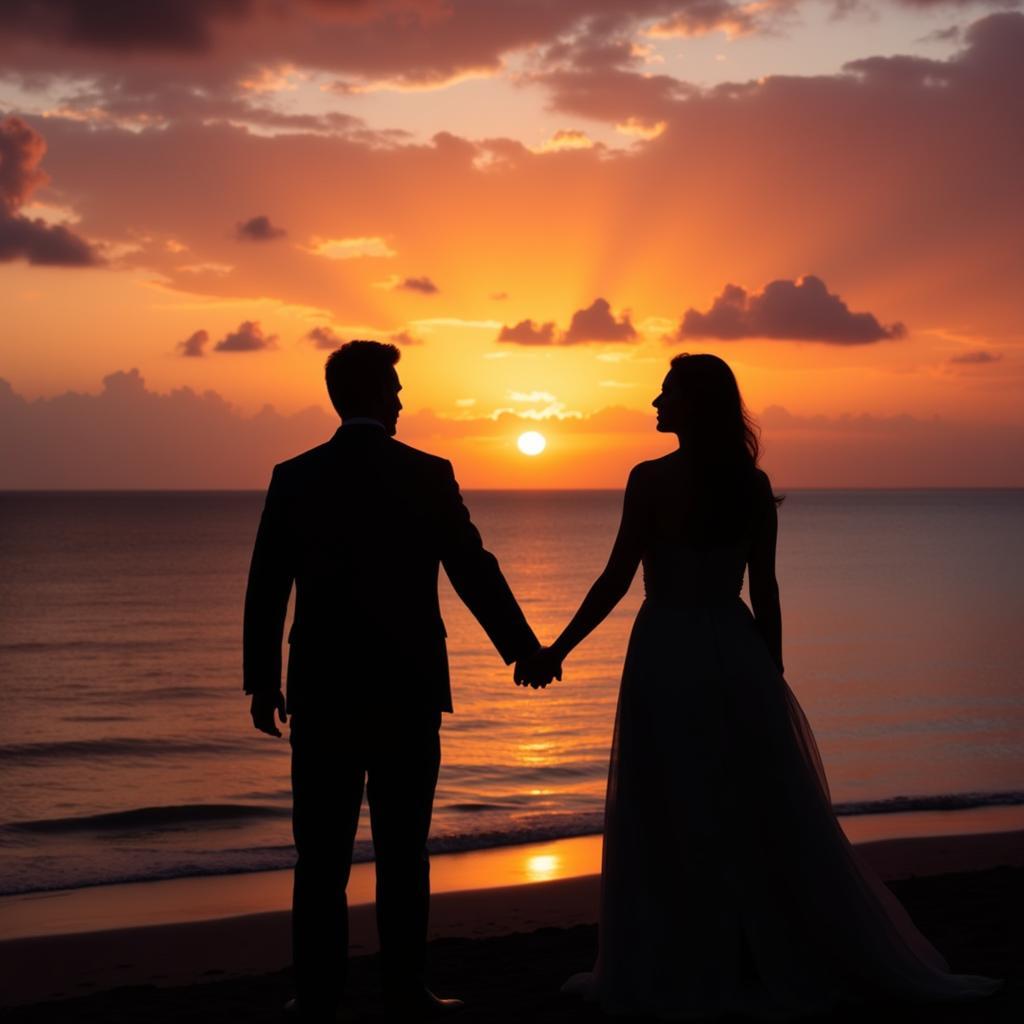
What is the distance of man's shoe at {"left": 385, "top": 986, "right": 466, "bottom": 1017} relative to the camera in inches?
196

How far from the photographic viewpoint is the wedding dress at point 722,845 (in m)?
4.96

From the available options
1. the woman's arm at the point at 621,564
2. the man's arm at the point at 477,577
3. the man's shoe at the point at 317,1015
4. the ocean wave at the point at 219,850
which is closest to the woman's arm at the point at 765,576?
the woman's arm at the point at 621,564

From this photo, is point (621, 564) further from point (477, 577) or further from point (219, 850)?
point (219, 850)

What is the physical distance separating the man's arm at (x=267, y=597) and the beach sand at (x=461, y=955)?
160 cm

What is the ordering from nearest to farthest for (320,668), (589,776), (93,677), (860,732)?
(320,668) < (589,776) < (860,732) < (93,677)

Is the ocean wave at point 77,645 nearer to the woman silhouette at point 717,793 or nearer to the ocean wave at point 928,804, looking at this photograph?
the ocean wave at point 928,804

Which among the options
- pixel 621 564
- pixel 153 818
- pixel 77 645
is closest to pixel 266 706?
pixel 621 564

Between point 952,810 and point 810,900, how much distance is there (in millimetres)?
9322

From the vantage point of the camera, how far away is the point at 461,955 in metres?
7.02

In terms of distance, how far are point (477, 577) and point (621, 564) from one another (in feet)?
1.98

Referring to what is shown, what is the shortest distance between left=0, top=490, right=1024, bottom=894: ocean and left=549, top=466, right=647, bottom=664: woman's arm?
22.5 feet

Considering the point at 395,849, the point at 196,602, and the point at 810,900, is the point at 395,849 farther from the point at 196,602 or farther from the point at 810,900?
the point at 196,602

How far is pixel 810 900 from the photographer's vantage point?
197 inches

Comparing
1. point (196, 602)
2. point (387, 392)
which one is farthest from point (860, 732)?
point (196, 602)
